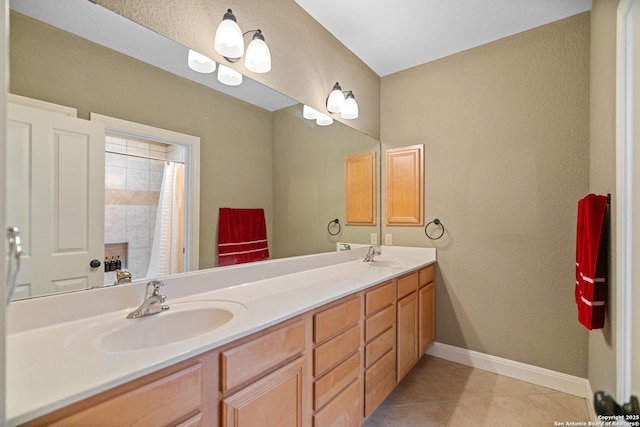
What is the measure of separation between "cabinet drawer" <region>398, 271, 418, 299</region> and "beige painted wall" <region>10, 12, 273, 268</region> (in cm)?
A: 93

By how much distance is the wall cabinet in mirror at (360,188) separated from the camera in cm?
246

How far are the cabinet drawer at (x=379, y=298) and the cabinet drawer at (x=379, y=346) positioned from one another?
18 centimetres

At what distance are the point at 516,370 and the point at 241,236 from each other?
7.25 feet

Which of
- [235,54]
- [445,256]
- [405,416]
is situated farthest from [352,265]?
[235,54]

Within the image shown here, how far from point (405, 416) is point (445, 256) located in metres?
1.22

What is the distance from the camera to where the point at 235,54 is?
1458 millimetres

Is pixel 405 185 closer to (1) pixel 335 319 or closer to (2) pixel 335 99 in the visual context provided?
(2) pixel 335 99

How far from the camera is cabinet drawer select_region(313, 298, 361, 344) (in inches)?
49.3

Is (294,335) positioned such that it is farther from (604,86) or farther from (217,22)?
(604,86)

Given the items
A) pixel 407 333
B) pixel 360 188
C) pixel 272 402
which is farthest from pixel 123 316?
pixel 360 188

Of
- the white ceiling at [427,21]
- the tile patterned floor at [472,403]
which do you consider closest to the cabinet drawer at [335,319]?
the tile patterned floor at [472,403]

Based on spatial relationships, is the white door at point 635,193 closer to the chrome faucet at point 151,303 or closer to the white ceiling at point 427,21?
the white ceiling at point 427,21

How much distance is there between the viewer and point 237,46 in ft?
4.70

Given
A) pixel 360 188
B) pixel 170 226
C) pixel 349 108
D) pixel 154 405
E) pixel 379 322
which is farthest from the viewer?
pixel 360 188
